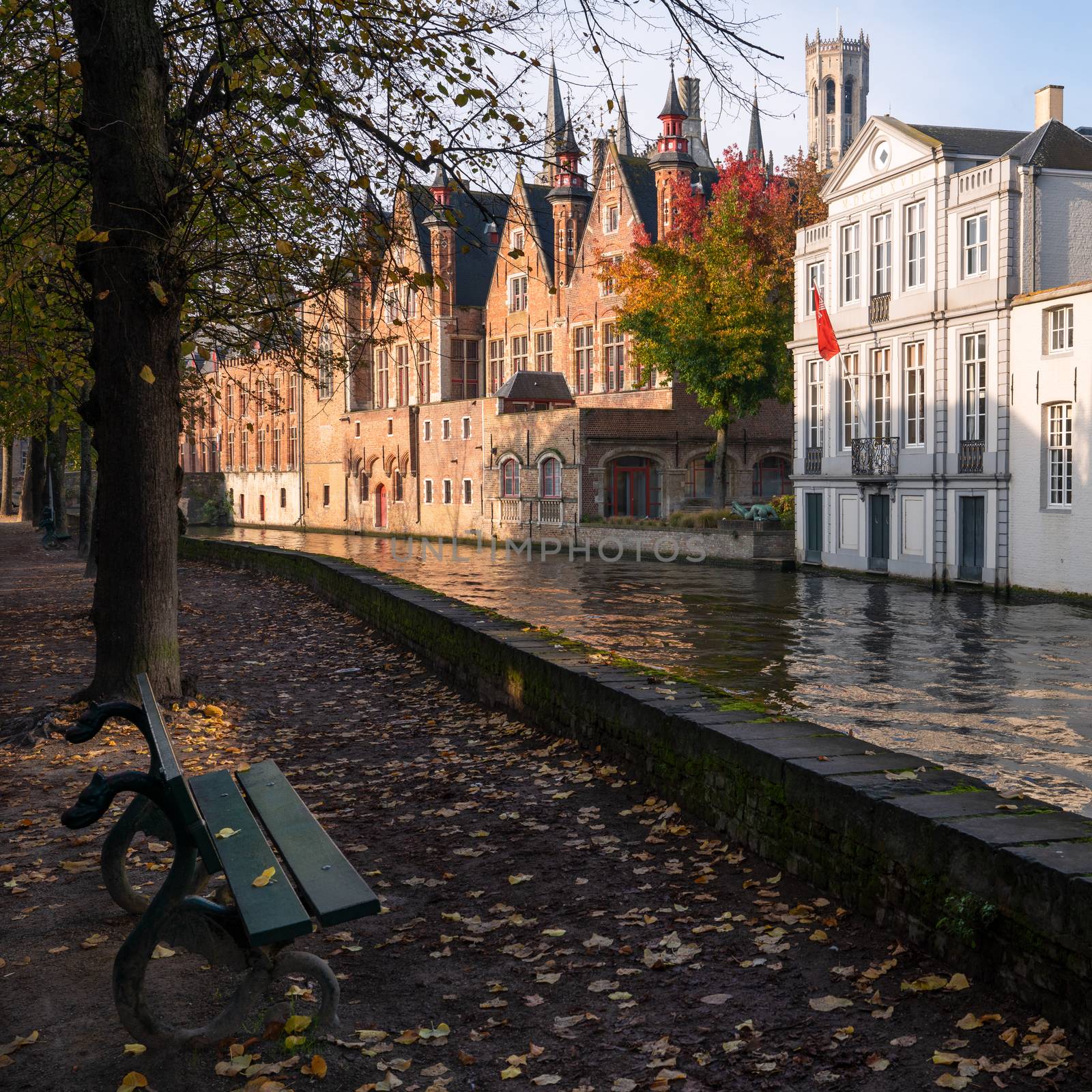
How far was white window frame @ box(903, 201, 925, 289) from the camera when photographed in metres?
29.9

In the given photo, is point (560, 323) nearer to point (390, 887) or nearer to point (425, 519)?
point (425, 519)

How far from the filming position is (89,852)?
20.1 feet

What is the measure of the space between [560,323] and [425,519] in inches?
477

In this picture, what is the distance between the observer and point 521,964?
4727 mm

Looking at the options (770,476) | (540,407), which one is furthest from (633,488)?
(540,407)

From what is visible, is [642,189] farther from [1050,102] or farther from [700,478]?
[1050,102]

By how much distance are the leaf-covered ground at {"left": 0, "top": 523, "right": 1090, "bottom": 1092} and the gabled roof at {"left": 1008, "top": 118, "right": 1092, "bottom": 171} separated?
78.4ft

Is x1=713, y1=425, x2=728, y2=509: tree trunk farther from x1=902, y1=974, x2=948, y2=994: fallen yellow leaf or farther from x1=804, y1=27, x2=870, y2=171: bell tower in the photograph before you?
x1=804, y1=27, x2=870, y2=171: bell tower

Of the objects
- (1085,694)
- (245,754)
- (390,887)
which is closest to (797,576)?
(1085,694)

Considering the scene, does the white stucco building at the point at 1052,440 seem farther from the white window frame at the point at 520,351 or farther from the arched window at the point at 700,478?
the white window frame at the point at 520,351

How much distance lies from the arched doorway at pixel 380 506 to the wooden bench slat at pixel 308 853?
58511 mm

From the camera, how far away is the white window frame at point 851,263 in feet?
107

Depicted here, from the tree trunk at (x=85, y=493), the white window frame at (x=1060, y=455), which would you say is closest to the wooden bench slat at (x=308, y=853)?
the tree trunk at (x=85, y=493)

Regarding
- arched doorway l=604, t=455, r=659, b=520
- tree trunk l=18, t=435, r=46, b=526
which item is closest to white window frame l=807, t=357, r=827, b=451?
arched doorway l=604, t=455, r=659, b=520
